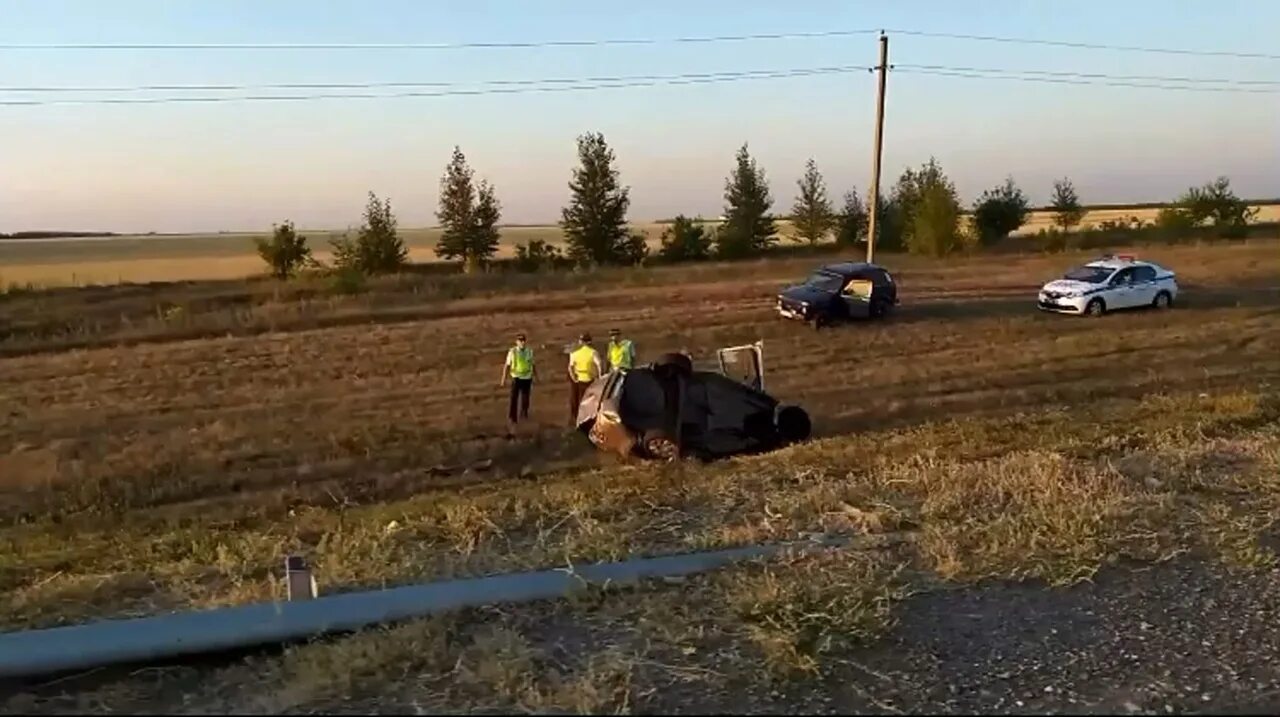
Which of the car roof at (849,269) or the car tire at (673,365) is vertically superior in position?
the car roof at (849,269)

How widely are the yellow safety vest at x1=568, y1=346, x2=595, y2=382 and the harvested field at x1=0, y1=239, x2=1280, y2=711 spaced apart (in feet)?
3.27

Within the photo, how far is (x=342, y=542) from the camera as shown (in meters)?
6.36

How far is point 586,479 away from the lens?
11289 mm

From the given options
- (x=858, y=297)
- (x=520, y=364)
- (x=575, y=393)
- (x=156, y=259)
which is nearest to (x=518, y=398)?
(x=520, y=364)

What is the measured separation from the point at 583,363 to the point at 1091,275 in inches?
798

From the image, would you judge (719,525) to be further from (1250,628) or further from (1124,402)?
(1124,402)

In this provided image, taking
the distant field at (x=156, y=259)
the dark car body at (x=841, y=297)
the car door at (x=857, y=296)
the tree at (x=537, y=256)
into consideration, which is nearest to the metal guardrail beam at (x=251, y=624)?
the dark car body at (x=841, y=297)

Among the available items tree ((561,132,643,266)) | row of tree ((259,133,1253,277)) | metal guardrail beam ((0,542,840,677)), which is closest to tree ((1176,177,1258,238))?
row of tree ((259,133,1253,277))

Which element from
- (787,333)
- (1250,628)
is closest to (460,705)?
(1250,628)

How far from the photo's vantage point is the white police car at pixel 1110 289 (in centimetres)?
3159

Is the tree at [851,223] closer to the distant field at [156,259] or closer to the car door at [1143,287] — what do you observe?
the distant field at [156,259]

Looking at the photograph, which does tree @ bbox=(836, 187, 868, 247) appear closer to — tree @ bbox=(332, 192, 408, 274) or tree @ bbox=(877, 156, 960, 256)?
tree @ bbox=(877, 156, 960, 256)

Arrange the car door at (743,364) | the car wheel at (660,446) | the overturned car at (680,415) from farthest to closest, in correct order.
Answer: the car door at (743,364)
the overturned car at (680,415)
the car wheel at (660,446)

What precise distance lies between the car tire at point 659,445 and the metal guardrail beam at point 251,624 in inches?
324
